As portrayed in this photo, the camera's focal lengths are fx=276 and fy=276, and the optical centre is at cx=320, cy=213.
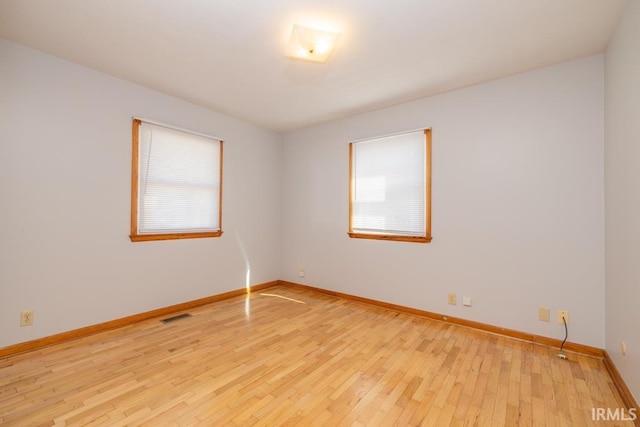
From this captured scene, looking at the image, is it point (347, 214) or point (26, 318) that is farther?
point (347, 214)

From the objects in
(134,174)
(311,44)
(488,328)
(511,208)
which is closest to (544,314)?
(488,328)

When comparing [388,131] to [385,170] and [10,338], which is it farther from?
[10,338]

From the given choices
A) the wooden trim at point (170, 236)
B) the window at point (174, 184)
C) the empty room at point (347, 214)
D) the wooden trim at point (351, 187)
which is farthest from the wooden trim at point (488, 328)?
the window at point (174, 184)

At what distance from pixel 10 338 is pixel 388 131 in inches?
174

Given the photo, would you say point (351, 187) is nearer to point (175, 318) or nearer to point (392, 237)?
point (392, 237)

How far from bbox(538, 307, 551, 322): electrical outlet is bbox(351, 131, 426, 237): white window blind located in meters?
1.33

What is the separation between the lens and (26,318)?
2.47 meters

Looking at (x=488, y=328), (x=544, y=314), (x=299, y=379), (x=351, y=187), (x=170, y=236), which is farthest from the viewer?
(x=351, y=187)

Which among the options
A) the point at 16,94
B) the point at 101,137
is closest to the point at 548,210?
the point at 101,137

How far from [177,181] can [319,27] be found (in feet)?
8.39

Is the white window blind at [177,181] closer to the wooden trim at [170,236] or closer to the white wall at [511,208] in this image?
the wooden trim at [170,236]

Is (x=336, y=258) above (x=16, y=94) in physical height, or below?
below

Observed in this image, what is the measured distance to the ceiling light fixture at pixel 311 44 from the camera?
2170 millimetres

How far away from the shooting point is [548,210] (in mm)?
2650
